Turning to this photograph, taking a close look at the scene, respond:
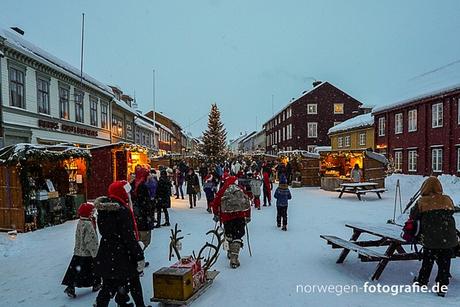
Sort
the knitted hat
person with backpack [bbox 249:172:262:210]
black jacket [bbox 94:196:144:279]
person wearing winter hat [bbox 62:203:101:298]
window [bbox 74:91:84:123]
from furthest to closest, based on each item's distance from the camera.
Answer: window [bbox 74:91:84:123]
person with backpack [bbox 249:172:262:210]
the knitted hat
person wearing winter hat [bbox 62:203:101:298]
black jacket [bbox 94:196:144:279]

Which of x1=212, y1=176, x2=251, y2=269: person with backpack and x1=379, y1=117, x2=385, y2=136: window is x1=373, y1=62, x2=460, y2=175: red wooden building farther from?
x1=212, y1=176, x2=251, y2=269: person with backpack

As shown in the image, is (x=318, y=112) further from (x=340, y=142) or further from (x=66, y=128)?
(x=66, y=128)

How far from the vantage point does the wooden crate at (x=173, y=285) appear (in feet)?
16.7

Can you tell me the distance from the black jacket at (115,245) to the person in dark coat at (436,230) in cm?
439

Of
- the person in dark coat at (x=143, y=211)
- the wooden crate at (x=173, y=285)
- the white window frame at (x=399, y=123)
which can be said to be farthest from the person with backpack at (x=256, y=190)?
the white window frame at (x=399, y=123)

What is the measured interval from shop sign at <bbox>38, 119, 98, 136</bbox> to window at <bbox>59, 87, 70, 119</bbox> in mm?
623

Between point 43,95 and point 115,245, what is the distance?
17.1 metres

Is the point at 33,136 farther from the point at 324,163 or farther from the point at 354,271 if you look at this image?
the point at 324,163

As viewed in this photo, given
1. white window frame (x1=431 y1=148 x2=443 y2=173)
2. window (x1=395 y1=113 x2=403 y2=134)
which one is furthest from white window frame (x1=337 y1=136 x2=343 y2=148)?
white window frame (x1=431 y1=148 x2=443 y2=173)

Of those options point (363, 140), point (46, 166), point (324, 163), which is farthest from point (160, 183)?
point (363, 140)

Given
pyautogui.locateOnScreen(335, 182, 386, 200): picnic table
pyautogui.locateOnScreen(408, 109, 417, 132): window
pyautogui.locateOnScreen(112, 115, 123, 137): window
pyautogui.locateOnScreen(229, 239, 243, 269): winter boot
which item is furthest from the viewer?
pyautogui.locateOnScreen(112, 115, 123, 137): window

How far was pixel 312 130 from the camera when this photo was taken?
163ft

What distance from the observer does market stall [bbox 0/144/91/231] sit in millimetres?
11078

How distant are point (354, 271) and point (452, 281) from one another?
157cm
